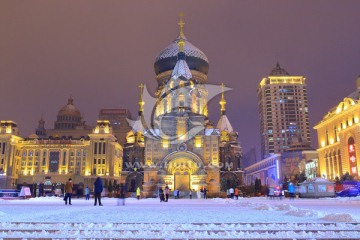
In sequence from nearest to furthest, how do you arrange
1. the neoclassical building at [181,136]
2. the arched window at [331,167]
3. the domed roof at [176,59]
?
the neoclassical building at [181,136]
the arched window at [331,167]
the domed roof at [176,59]

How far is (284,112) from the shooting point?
137 meters

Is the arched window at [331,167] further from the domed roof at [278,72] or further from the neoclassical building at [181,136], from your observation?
the domed roof at [278,72]

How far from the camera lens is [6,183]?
3073 inches

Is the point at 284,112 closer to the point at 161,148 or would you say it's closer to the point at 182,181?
the point at 161,148

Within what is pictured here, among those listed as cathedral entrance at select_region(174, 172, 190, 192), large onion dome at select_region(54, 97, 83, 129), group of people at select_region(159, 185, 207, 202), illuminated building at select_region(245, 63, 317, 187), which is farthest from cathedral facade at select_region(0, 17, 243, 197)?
illuminated building at select_region(245, 63, 317, 187)

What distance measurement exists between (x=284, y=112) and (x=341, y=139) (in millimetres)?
77979

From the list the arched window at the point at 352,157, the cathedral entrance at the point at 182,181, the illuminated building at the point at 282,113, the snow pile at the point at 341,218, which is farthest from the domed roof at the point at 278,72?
the snow pile at the point at 341,218

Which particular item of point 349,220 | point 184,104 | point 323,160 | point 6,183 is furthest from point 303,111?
point 349,220

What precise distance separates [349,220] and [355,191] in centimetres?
3272

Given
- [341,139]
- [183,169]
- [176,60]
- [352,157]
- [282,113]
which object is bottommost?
[183,169]

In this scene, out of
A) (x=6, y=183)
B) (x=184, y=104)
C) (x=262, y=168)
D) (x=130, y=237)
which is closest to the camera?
(x=130, y=237)

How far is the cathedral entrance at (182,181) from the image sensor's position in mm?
55156

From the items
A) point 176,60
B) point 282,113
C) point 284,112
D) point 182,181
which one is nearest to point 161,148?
point 182,181

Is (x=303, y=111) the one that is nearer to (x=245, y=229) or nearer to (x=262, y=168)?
(x=262, y=168)
